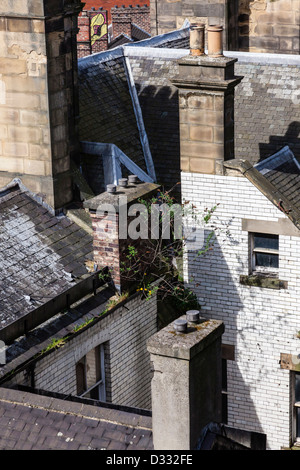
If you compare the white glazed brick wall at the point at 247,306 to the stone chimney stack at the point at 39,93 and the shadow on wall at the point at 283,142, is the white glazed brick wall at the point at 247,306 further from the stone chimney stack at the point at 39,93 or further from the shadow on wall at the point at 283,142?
the shadow on wall at the point at 283,142

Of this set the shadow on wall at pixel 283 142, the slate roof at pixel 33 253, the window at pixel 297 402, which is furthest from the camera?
the shadow on wall at pixel 283 142

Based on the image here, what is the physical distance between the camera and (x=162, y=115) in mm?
25391

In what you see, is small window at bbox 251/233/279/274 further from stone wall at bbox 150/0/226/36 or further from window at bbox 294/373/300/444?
stone wall at bbox 150/0/226/36

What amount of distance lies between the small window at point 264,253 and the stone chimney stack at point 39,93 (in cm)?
391

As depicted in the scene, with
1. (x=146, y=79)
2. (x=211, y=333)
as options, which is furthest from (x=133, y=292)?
(x=146, y=79)

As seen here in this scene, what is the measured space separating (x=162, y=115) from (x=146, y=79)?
4.03 ft

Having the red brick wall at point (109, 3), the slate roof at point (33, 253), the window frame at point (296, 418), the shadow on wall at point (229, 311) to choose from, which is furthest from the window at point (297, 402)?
the red brick wall at point (109, 3)

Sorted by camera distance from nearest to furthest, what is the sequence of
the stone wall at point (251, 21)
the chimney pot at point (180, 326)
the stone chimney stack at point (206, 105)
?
the chimney pot at point (180, 326)
the stone chimney stack at point (206, 105)
the stone wall at point (251, 21)

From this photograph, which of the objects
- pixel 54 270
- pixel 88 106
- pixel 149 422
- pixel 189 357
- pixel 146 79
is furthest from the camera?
pixel 146 79

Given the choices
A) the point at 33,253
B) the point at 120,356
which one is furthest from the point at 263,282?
the point at 33,253

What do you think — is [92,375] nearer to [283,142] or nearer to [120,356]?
[120,356]

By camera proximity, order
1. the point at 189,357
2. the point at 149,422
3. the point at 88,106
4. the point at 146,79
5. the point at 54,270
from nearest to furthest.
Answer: the point at 189,357 < the point at 149,422 < the point at 54,270 < the point at 88,106 < the point at 146,79

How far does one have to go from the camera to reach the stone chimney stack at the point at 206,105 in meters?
20.4
